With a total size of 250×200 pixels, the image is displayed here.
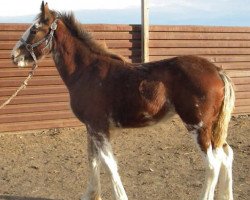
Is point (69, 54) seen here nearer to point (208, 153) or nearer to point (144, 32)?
point (208, 153)

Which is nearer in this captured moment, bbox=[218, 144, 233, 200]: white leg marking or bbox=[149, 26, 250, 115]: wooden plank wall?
bbox=[218, 144, 233, 200]: white leg marking

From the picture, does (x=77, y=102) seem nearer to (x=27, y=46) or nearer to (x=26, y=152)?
(x=27, y=46)

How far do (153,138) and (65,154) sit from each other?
169cm

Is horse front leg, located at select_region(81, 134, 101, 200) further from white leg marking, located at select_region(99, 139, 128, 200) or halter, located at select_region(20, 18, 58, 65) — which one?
halter, located at select_region(20, 18, 58, 65)

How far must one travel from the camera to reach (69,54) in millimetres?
5148

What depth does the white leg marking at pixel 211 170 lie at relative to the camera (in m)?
4.59

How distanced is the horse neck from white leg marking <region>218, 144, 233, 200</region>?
1883 millimetres

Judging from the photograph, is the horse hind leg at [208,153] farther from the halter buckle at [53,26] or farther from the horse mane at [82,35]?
the halter buckle at [53,26]

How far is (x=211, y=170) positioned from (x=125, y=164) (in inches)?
86.9

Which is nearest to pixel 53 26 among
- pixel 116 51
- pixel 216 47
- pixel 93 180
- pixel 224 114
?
pixel 93 180

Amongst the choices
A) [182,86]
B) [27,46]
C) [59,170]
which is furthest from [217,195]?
[27,46]

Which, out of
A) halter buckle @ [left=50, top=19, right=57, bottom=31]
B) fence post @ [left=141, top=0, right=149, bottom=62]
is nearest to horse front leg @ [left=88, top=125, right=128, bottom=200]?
halter buckle @ [left=50, top=19, right=57, bottom=31]

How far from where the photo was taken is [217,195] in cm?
512

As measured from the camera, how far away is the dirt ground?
5516 mm
